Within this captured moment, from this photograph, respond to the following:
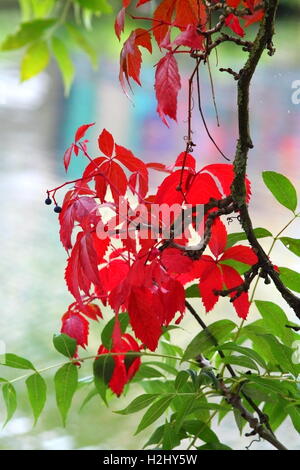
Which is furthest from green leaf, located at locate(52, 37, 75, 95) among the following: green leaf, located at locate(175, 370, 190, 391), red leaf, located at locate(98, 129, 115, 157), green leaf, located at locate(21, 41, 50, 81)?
green leaf, located at locate(175, 370, 190, 391)

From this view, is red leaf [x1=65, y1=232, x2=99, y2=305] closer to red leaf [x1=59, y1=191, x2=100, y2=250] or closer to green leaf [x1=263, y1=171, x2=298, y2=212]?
red leaf [x1=59, y1=191, x2=100, y2=250]

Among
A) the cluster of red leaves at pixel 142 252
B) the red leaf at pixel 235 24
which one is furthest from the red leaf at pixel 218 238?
the red leaf at pixel 235 24

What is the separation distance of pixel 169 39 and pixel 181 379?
188 millimetres

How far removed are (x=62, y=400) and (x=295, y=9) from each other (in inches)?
152

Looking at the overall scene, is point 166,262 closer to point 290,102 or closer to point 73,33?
point 73,33

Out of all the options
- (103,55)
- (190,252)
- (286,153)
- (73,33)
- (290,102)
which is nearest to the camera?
(190,252)

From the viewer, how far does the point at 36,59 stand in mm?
521

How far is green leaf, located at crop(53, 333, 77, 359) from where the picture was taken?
42 centimetres

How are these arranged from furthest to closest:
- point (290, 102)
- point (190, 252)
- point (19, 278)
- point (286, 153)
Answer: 1. point (290, 102)
2. point (286, 153)
3. point (19, 278)
4. point (190, 252)

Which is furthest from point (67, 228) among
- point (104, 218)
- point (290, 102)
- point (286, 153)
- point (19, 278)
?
point (290, 102)

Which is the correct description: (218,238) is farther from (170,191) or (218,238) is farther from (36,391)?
(36,391)

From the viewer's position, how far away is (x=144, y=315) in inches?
14.6

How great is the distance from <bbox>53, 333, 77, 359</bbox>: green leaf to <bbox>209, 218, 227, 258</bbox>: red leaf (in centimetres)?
10

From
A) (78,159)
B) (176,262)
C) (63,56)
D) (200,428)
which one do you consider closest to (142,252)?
(176,262)
